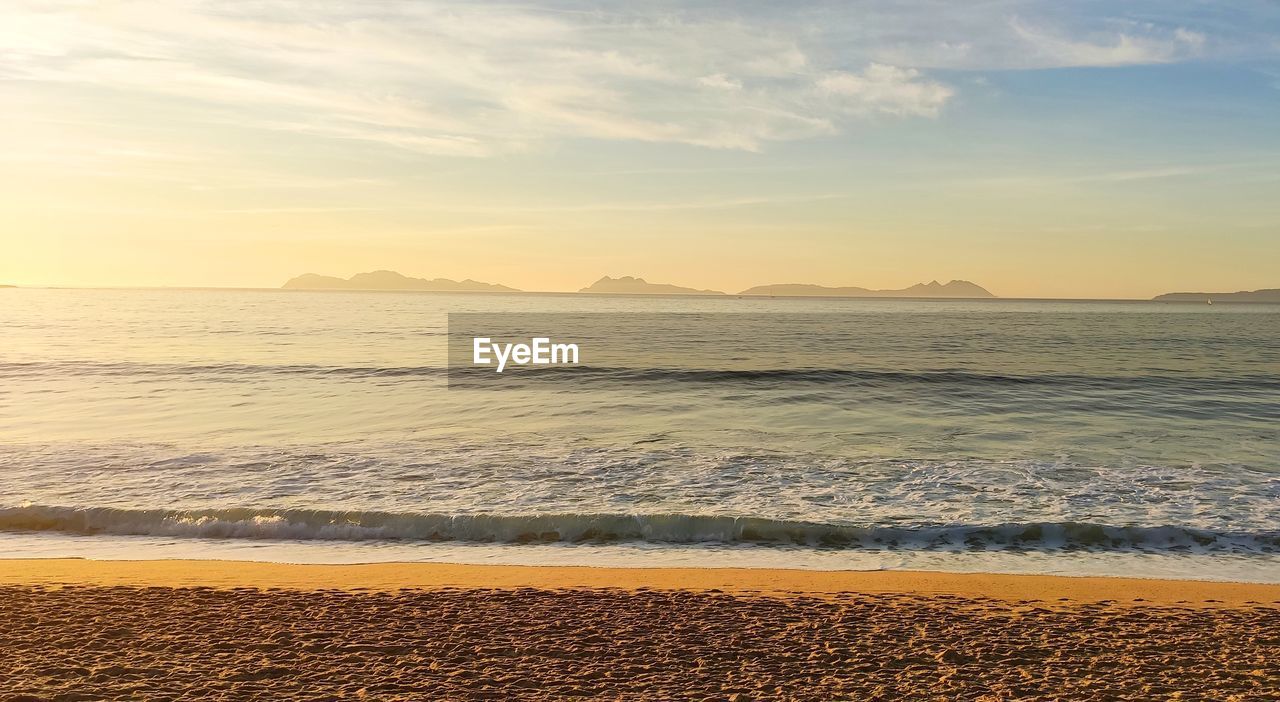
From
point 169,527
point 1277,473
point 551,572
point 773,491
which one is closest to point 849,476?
point 773,491

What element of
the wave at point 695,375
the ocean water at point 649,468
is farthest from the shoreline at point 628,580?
the wave at point 695,375

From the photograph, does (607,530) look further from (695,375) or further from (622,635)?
(695,375)

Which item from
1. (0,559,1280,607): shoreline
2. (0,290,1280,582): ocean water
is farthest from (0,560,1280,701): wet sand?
(0,290,1280,582): ocean water

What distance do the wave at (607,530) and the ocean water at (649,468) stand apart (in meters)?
0.03

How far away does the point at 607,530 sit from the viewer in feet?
34.7

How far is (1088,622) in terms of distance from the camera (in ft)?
22.6

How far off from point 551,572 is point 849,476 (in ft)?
21.4

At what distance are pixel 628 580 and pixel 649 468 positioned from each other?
5.69m

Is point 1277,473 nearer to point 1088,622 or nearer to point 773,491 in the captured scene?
point 773,491

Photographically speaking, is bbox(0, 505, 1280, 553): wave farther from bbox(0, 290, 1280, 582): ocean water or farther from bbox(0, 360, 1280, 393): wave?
bbox(0, 360, 1280, 393): wave

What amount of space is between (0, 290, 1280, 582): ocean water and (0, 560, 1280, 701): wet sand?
1.20 meters

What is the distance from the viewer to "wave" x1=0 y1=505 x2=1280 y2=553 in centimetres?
1020

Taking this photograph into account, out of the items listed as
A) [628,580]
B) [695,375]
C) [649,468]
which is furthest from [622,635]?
[695,375]

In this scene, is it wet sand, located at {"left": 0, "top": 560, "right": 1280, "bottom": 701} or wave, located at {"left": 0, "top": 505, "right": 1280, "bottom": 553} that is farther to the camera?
wave, located at {"left": 0, "top": 505, "right": 1280, "bottom": 553}
